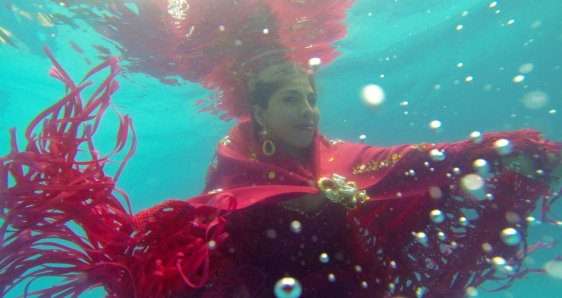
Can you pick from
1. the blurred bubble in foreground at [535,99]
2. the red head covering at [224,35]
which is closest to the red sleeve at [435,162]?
the red head covering at [224,35]

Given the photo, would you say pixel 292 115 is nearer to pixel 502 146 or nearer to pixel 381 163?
pixel 381 163

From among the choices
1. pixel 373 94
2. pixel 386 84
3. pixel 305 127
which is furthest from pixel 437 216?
pixel 373 94

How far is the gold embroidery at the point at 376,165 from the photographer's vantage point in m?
3.44

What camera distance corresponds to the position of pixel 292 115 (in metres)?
4.24

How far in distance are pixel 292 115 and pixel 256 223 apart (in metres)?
1.76

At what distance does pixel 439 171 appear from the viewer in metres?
3.19

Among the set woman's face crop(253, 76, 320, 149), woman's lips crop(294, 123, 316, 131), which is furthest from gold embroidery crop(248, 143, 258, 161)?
woman's lips crop(294, 123, 316, 131)

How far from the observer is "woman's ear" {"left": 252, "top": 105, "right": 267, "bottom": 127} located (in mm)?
4617

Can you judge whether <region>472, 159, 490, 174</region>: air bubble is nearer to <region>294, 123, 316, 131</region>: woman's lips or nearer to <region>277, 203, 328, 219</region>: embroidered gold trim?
<region>277, 203, 328, 219</region>: embroidered gold trim

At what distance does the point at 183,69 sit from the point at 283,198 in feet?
29.3

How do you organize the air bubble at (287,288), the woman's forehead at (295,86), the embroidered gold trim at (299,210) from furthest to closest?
the woman's forehead at (295,86) → the embroidered gold trim at (299,210) → the air bubble at (287,288)

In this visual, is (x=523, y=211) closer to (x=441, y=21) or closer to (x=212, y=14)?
(x=212, y=14)

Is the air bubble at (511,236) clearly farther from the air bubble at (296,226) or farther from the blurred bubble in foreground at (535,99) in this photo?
the blurred bubble in foreground at (535,99)

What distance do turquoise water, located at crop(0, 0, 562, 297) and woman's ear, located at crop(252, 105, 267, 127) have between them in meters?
6.12
